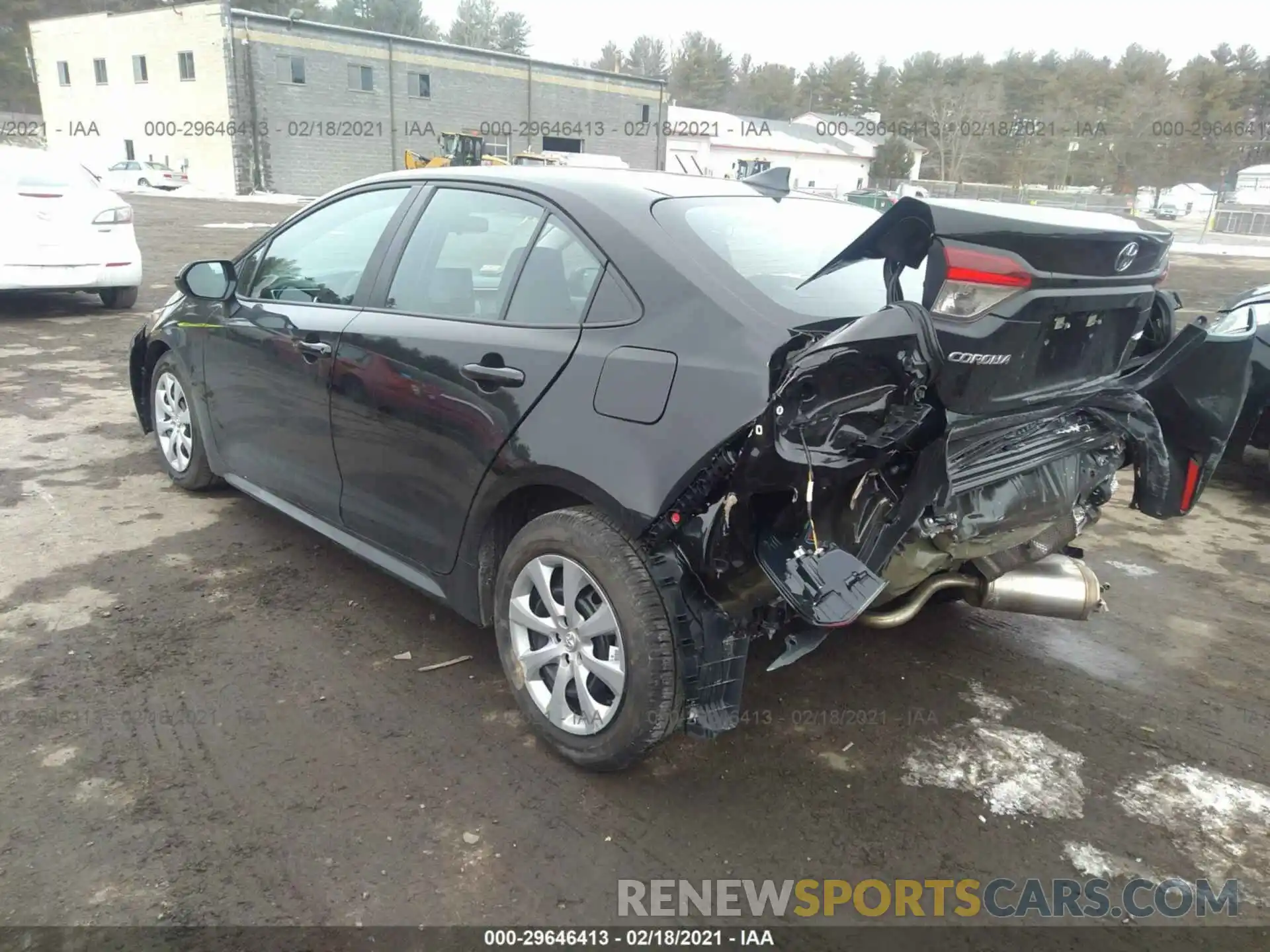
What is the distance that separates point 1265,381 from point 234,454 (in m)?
5.57

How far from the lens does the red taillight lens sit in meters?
3.14

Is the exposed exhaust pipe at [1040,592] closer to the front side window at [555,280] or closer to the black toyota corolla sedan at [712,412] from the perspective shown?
the black toyota corolla sedan at [712,412]

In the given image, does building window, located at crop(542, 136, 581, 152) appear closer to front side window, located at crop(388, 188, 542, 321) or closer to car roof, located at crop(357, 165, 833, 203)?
car roof, located at crop(357, 165, 833, 203)

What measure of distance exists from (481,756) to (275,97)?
43.8 meters

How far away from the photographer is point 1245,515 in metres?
5.22

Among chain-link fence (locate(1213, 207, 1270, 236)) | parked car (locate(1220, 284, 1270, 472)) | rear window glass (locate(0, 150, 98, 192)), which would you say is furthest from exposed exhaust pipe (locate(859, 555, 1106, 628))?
chain-link fence (locate(1213, 207, 1270, 236))

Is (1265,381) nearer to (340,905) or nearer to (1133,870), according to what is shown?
(1133,870)

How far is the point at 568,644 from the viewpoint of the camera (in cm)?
268

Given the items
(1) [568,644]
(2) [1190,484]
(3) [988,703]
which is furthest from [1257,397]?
(1) [568,644]

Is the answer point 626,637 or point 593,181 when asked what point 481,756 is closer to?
point 626,637

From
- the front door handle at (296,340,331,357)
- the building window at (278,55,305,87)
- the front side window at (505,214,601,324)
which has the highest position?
the building window at (278,55,305,87)


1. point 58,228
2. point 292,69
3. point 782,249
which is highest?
point 292,69

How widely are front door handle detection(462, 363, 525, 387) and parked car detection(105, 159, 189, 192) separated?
4128cm

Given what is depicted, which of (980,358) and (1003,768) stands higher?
(980,358)
